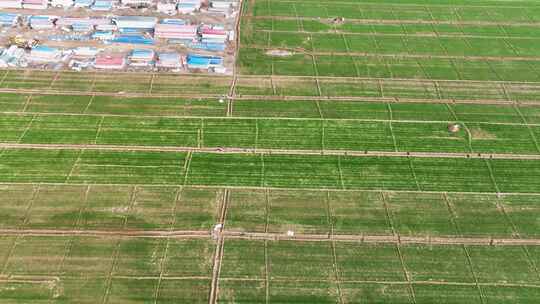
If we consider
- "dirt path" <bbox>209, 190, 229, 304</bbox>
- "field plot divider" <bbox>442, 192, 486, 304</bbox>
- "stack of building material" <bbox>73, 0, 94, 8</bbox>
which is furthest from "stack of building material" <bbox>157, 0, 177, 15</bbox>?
"field plot divider" <bbox>442, 192, 486, 304</bbox>

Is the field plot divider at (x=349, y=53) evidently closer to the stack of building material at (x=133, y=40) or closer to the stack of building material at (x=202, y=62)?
the stack of building material at (x=202, y=62)

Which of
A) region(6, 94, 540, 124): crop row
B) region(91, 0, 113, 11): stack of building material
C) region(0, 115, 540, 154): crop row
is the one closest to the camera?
region(0, 115, 540, 154): crop row

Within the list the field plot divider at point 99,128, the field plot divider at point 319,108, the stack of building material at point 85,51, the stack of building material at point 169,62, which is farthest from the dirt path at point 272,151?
the stack of building material at point 85,51

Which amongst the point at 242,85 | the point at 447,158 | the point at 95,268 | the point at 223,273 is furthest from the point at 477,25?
the point at 95,268

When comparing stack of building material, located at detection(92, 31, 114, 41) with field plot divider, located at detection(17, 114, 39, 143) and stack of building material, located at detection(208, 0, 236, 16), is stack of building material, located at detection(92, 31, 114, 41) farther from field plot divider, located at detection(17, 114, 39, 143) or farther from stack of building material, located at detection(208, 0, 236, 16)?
stack of building material, located at detection(208, 0, 236, 16)

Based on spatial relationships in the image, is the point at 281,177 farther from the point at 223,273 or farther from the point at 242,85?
→ the point at 242,85

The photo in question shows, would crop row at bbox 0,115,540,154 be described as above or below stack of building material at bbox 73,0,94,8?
below

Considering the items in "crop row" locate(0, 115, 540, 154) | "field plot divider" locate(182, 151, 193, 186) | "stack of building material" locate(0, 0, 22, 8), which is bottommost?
"field plot divider" locate(182, 151, 193, 186)
